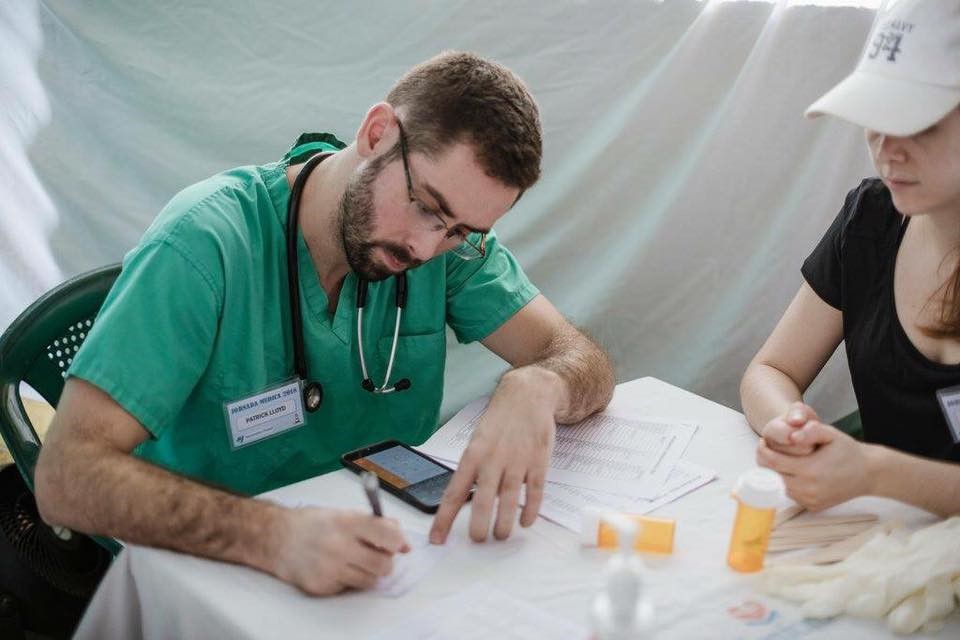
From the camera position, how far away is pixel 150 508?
1.00 meters

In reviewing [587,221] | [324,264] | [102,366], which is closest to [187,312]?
[102,366]

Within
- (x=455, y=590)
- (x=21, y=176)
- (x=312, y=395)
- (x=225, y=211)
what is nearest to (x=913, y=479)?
(x=455, y=590)

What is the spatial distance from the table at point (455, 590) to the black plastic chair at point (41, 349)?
1.39 feet

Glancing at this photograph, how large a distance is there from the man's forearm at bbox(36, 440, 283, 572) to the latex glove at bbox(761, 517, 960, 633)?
613 millimetres

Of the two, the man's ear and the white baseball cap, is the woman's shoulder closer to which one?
the white baseball cap

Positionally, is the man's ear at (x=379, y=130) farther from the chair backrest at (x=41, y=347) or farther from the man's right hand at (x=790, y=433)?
the man's right hand at (x=790, y=433)

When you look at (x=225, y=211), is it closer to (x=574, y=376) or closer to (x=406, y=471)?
(x=406, y=471)

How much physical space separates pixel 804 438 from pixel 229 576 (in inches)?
30.5

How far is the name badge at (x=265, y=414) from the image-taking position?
1.29 metres

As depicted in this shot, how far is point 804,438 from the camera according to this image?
1.15 m

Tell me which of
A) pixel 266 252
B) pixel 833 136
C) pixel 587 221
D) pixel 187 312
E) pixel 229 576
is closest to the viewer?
pixel 229 576

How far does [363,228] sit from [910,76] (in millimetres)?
834

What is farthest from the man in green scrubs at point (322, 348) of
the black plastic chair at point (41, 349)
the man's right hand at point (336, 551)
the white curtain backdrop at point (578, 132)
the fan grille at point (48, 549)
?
the white curtain backdrop at point (578, 132)

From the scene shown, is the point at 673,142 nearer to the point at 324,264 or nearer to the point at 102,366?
the point at 324,264
